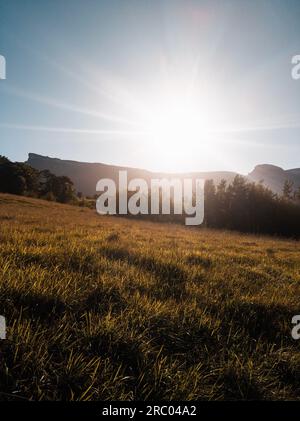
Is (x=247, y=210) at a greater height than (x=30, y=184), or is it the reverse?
(x=30, y=184)

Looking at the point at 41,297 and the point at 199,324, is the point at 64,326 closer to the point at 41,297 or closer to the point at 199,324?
the point at 41,297

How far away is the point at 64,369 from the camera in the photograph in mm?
1896

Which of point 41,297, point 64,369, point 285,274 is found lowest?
point 285,274

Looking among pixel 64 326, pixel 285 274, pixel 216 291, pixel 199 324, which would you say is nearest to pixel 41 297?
pixel 64 326

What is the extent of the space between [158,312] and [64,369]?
4.18ft

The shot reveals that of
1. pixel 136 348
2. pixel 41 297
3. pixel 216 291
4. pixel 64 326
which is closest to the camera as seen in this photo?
pixel 136 348

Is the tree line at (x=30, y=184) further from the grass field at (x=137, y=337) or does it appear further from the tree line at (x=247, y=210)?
the grass field at (x=137, y=337)

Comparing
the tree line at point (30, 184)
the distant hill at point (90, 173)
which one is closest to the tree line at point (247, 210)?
the tree line at point (30, 184)

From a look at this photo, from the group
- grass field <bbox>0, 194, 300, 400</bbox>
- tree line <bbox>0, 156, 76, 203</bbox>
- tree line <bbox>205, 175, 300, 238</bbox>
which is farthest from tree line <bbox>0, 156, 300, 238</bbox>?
tree line <bbox>0, 156, 76, 203</bbox>

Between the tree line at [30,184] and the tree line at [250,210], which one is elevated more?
the tree line at [30,184]

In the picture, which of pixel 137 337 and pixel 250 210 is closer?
pixel 137 337

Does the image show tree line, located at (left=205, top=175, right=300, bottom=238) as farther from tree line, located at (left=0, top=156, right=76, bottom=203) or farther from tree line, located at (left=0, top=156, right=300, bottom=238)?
tree line, located at (left=0, top=156, right=76, bottom=203)

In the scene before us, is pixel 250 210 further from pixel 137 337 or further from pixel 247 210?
pixel 137 337

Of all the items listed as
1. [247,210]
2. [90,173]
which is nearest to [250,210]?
[247,210]
